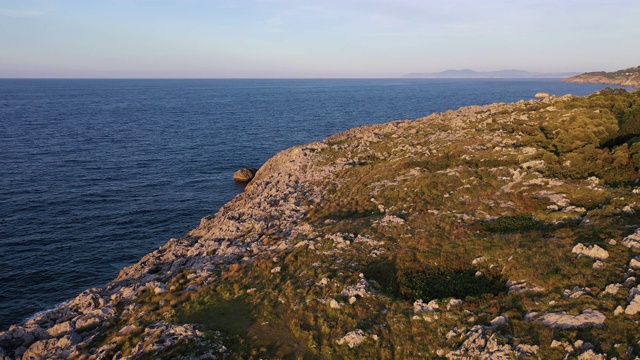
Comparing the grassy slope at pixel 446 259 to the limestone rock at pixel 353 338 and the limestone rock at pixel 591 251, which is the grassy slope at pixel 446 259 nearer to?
the limestone rock at pixel 353 338

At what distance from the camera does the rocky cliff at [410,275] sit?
1616 centimetres

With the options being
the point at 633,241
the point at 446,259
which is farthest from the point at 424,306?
the point at 633,241

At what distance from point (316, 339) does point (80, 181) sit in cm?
5713

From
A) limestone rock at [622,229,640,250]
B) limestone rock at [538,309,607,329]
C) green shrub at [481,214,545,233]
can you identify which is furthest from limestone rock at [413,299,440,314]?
limestone rock at [622,229,640,250]

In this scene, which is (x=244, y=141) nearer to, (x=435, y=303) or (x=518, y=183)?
(x=518, y=183)

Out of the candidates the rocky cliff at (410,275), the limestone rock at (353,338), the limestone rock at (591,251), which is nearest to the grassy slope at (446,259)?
the rocky cliff at (410,275)

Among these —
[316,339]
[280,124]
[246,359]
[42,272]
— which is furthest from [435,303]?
[280,124]

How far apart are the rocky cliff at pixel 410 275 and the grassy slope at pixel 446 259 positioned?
3.7 inches

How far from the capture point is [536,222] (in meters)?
25.0

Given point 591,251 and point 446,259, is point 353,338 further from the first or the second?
point 591,251

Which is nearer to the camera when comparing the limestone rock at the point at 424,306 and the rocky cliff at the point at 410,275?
the rocky cliff at the point at 410,275

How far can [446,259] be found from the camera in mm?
22344

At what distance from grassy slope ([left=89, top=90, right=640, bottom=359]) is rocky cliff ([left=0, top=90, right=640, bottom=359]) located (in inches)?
3.7

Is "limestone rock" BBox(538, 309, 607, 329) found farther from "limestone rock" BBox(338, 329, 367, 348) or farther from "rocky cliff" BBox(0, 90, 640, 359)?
"limestone rock" BBox(338, 329, 367, 348)
